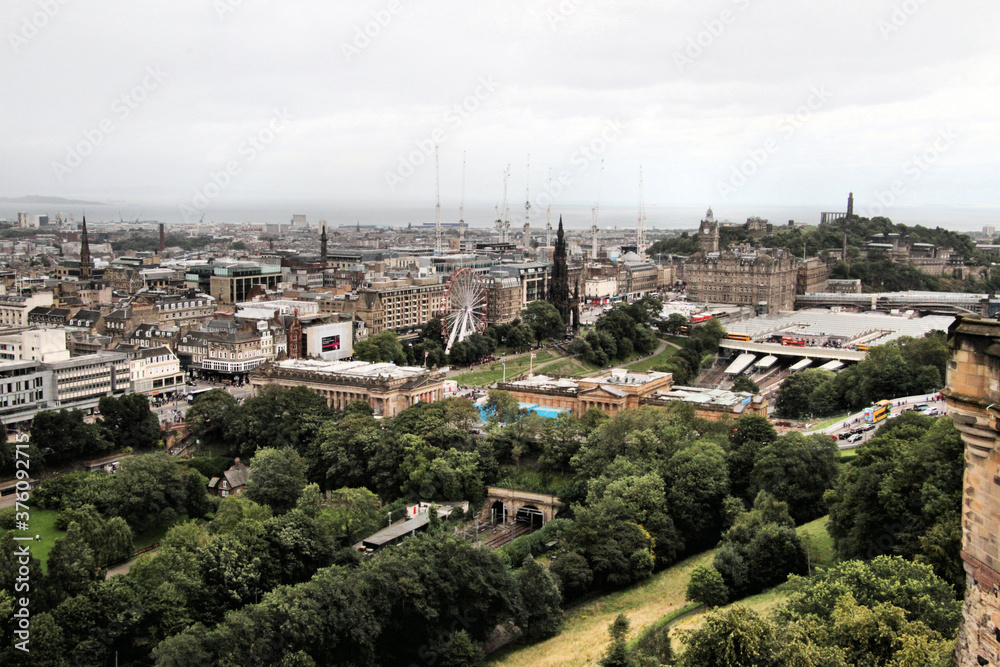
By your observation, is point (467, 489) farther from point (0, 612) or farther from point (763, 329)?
point (763, 329)

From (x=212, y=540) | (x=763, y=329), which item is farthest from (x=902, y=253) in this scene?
(x=212, y=540)

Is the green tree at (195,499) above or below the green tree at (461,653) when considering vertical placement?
above

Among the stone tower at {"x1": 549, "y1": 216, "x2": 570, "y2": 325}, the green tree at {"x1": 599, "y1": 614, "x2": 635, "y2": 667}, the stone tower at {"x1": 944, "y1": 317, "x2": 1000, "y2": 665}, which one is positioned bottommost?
the green tree at {"x1": 599, "y1": 614, "x2": 635, "y2": 667}

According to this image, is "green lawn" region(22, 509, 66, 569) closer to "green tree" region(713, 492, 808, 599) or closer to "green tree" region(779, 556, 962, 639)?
"green tree" region(713, 492, 808, 599)

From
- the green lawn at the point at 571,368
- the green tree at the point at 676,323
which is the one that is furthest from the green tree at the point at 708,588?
the green tree at the point at 676,323

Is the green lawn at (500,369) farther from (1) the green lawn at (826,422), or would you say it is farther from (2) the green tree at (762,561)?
(2) the green tree at (762,561)

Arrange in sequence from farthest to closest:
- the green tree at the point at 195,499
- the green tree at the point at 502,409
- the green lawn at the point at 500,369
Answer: the green lawn at the point at 500,369, the green tree at the point at 502,409, the green tree at the point at 195,499

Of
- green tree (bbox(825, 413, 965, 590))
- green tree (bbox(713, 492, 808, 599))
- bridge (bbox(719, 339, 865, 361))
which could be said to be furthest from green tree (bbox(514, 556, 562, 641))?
bridge (bbox(719, 339, 865, 361))

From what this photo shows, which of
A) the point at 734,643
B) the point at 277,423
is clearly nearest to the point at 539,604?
the point at 734,643
